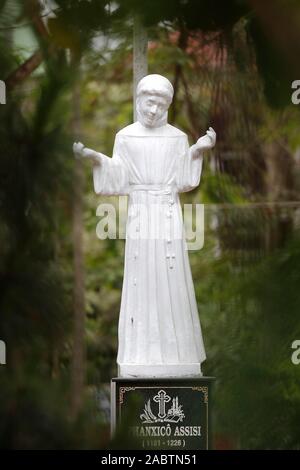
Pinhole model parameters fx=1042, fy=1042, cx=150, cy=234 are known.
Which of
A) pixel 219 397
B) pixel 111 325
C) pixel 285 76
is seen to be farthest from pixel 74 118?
pixel 285 76

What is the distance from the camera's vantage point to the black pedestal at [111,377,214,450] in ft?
18.4

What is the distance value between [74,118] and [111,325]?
293cm

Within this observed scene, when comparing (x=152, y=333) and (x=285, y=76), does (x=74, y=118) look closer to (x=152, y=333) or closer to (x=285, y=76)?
(x=152, y=333)

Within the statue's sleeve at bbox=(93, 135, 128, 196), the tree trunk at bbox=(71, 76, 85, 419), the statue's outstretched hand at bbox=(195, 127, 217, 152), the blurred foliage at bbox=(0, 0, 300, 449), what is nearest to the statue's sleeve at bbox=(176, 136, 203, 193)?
the statue's outstretched hand at bbox=(195, 127, 217, 152)

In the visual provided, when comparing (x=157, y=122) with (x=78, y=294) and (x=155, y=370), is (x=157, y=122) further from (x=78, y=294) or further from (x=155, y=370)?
(x=78, y=294)

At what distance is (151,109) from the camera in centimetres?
587

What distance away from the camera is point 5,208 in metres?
2.59

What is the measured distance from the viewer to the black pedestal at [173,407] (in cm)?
561

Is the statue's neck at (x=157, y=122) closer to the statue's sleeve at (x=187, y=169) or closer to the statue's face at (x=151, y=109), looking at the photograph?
the statue's face at (x=151, y=109)

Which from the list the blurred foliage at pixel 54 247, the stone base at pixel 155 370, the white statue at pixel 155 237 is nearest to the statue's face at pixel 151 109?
the white statue at pixel 155 237

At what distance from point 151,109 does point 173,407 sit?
1.66 m

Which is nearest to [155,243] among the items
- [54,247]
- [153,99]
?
[153,99]

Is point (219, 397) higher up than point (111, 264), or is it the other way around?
point (111, 264)

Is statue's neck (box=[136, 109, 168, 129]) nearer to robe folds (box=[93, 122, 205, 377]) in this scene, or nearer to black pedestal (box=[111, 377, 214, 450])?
robe folds (box=[93, 122, 205, 377])
